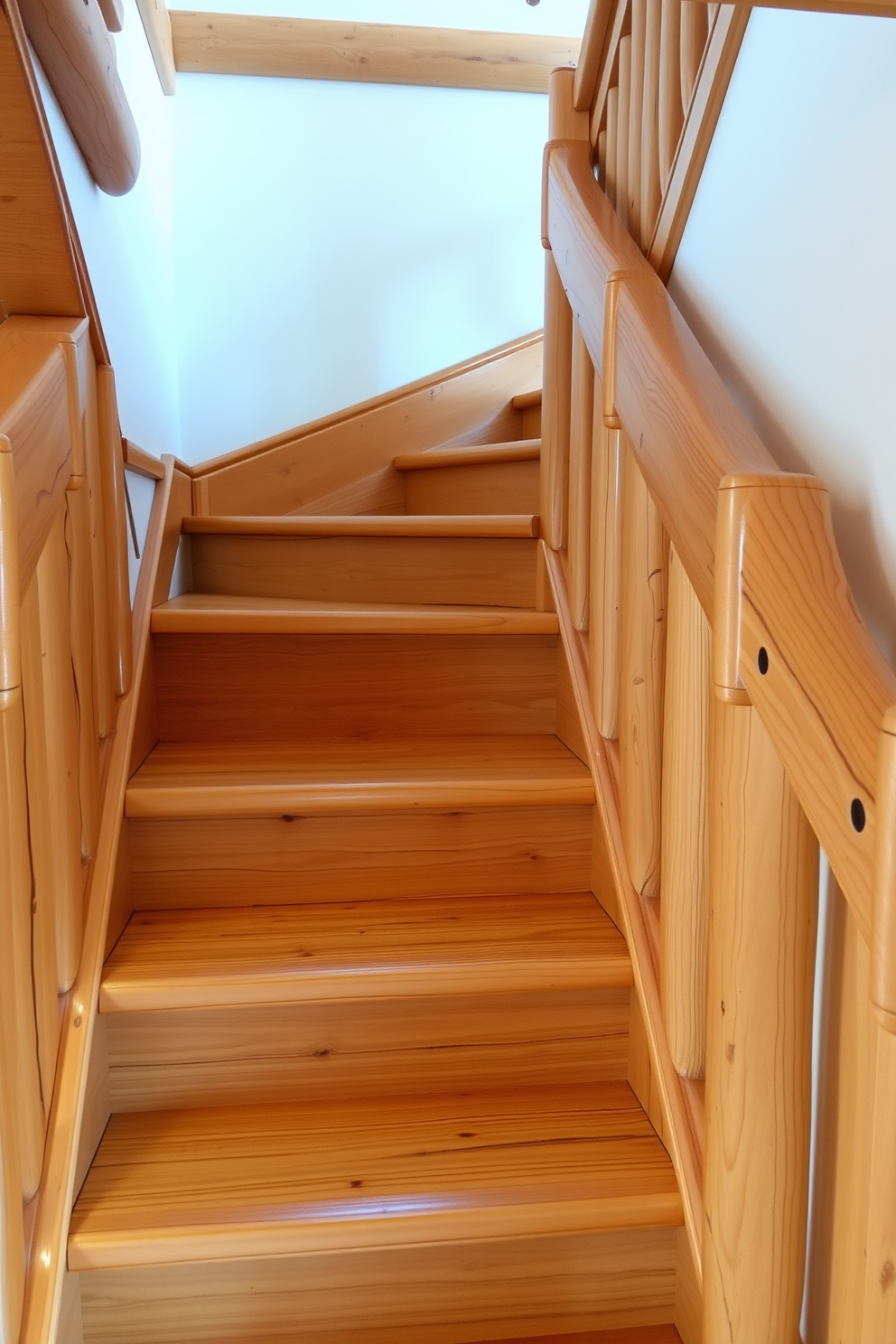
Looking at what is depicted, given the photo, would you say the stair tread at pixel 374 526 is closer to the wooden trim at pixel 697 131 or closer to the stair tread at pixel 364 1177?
the wooden trim at pixel 697 131

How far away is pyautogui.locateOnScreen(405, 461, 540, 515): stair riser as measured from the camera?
85.9 inches

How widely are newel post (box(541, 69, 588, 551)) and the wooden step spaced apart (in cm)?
77

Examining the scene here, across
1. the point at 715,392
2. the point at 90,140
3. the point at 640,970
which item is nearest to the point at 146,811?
the point at 640,970

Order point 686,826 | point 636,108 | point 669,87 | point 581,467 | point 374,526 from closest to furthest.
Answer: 1. point 686,826
2. point 669,87
3. point 636,108
4. point 581,467
5. point 374,526

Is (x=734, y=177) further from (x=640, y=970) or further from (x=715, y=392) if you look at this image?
(x=640, y=970)

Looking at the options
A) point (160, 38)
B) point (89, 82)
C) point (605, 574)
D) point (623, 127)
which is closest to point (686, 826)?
point (605, 574)

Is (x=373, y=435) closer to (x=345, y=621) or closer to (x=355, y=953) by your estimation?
(x=345, y=621)

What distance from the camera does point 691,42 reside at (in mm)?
1110

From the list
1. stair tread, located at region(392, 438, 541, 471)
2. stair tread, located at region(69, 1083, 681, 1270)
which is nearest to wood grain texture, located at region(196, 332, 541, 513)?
stair tread, located at region(392, 438, 541, 471)

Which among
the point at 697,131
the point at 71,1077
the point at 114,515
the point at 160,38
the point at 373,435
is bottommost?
the point at 71,1077

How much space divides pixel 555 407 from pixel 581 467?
0.67 feet

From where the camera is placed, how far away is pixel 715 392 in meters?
0.93

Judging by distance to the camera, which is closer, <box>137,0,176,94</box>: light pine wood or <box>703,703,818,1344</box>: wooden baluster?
<box>703,703,818,1344</box>: wooden baluster

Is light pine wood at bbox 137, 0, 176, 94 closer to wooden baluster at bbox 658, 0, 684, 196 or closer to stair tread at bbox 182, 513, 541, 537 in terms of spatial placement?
stair tread at bbox 182, 513, 541, 537
